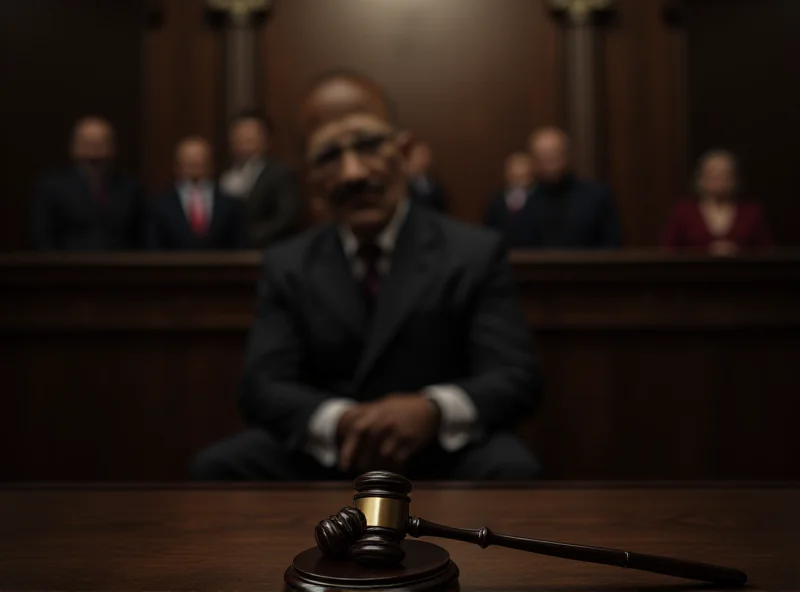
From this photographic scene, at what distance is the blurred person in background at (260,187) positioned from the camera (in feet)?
16.1

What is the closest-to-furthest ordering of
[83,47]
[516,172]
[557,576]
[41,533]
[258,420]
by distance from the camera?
[557,576]
[41,533]
[258,420]
[516,172]
[83,47]

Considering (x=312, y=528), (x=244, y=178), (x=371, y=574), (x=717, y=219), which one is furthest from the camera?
(x=244, y=178)

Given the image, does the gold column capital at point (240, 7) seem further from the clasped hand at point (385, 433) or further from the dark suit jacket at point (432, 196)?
the clasped hand at point (385, 433)

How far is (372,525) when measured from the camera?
0.78 metres

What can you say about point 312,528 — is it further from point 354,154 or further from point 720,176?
point 720,176

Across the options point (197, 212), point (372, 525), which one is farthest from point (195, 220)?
point (372, 525)

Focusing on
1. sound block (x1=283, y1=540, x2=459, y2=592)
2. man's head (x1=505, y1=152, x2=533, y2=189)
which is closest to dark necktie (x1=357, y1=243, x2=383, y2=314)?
sound block (x1=283, y1=540, x2=459, y2=592)

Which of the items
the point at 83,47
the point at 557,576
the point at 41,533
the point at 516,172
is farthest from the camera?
the point at 83,47

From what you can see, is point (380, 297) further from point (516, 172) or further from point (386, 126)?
point (516, 172)

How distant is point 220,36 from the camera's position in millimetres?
6770

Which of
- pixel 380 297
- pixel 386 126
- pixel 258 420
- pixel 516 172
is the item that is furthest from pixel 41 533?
pixel 516 172

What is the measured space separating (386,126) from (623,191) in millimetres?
4905

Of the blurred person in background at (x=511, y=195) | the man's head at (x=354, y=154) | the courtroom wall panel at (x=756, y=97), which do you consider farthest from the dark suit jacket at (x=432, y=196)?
the man's head at (x=354, y=154)

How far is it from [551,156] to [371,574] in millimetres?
4246
